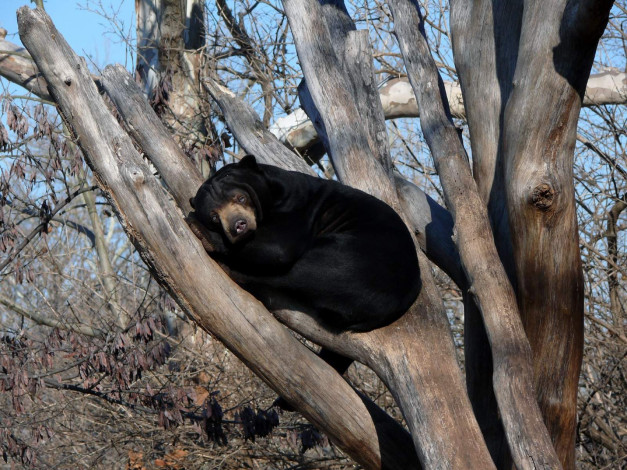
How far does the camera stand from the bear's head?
422cm

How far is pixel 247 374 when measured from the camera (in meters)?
8.02

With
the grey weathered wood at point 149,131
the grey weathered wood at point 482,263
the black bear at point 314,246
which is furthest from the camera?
the grey weathered wood at point 149,131

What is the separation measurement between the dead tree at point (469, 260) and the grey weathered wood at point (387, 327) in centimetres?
1

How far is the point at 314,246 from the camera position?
443 cm

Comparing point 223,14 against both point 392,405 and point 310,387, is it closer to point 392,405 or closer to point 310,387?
point 392,405

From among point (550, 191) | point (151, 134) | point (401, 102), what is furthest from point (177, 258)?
point (401, 102)

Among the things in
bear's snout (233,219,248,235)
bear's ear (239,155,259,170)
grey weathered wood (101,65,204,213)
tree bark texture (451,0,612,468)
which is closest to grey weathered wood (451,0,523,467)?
tree bark texture (451,0,612,468)

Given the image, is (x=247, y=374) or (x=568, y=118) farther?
(x=247, y=374)

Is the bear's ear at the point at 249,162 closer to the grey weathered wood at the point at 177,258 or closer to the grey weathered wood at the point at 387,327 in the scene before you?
the grey weathered wood at the point at 387,327

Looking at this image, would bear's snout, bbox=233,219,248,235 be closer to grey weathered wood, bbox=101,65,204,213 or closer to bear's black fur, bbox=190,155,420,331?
bear's black fur, bbox=190,155,420,331

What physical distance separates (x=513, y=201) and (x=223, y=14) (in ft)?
25.8

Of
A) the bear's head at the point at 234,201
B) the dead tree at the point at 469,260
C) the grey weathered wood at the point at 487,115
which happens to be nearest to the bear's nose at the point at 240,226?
the bear's head at the point at 234,201

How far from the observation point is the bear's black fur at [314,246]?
413cm

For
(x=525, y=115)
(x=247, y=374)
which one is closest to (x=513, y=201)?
(x=525, y=115)
